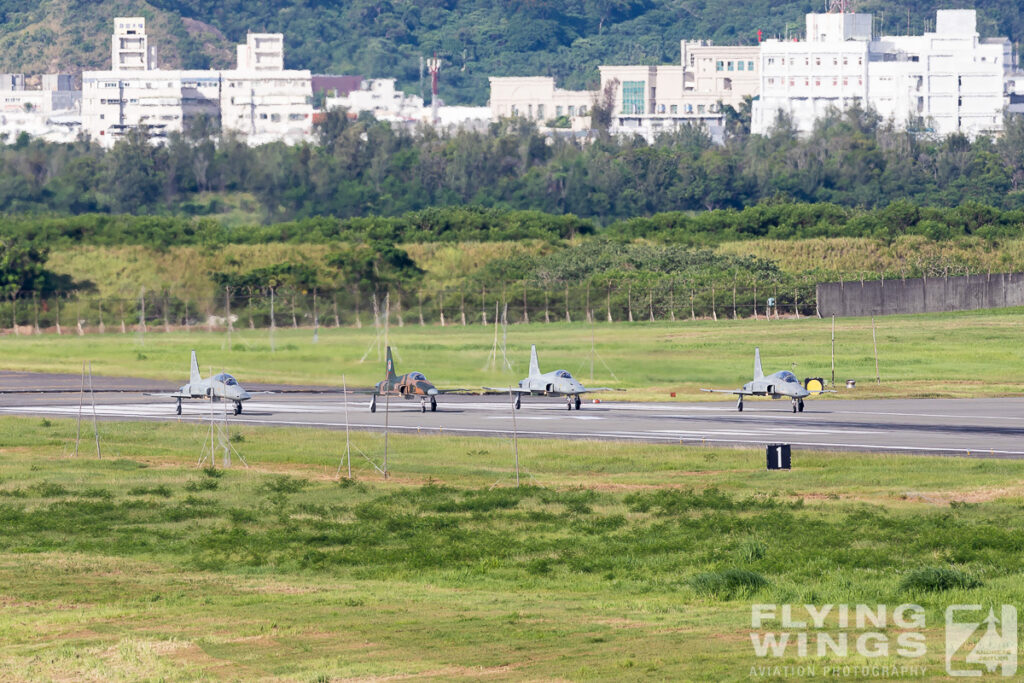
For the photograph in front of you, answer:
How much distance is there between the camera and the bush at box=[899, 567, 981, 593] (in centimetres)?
3250

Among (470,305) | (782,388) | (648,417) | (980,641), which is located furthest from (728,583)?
(470,305)

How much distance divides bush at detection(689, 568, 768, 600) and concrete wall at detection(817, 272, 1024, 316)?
103471 millimetres

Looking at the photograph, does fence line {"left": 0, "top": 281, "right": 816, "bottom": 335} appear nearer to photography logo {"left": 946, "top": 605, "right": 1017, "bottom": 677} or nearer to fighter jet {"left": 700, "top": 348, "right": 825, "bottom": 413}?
fighter jet {"left": 700, "top": 348, "right": 825, "bottom": 413}

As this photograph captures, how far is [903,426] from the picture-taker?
2837 inches

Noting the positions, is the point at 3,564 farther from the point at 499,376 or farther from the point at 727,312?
the point at 727,312

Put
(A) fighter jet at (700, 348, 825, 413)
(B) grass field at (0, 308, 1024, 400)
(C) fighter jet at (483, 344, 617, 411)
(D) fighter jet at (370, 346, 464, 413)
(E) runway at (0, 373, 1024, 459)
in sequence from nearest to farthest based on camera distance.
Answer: (E) runway at (0, 373, 1024, 459), (A) fighter jet at (700, 348, 825, 413), (C) fighter jet at (483, 344, 617, 411), (D) fighter jet at (370, 346, 464, 413), (B) grass field at (0, 308, 1024, 400)

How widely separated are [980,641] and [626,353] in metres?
78.7

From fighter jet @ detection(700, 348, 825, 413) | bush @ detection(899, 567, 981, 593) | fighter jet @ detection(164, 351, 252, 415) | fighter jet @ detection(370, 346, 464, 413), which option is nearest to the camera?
bush @ detection(899, 567, 981, 593)

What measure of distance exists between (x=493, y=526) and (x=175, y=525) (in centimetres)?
993

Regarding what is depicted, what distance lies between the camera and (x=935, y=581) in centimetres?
3250

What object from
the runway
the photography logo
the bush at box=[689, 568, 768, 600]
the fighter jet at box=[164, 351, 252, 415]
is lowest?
the runway

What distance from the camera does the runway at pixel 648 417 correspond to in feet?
220

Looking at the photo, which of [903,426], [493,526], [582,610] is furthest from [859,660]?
[903,426]

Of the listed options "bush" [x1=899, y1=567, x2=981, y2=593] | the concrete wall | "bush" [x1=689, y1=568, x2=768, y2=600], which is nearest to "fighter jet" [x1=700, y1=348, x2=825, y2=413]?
"bush" [x1=689, y1=568, x2=768, y2=600]
